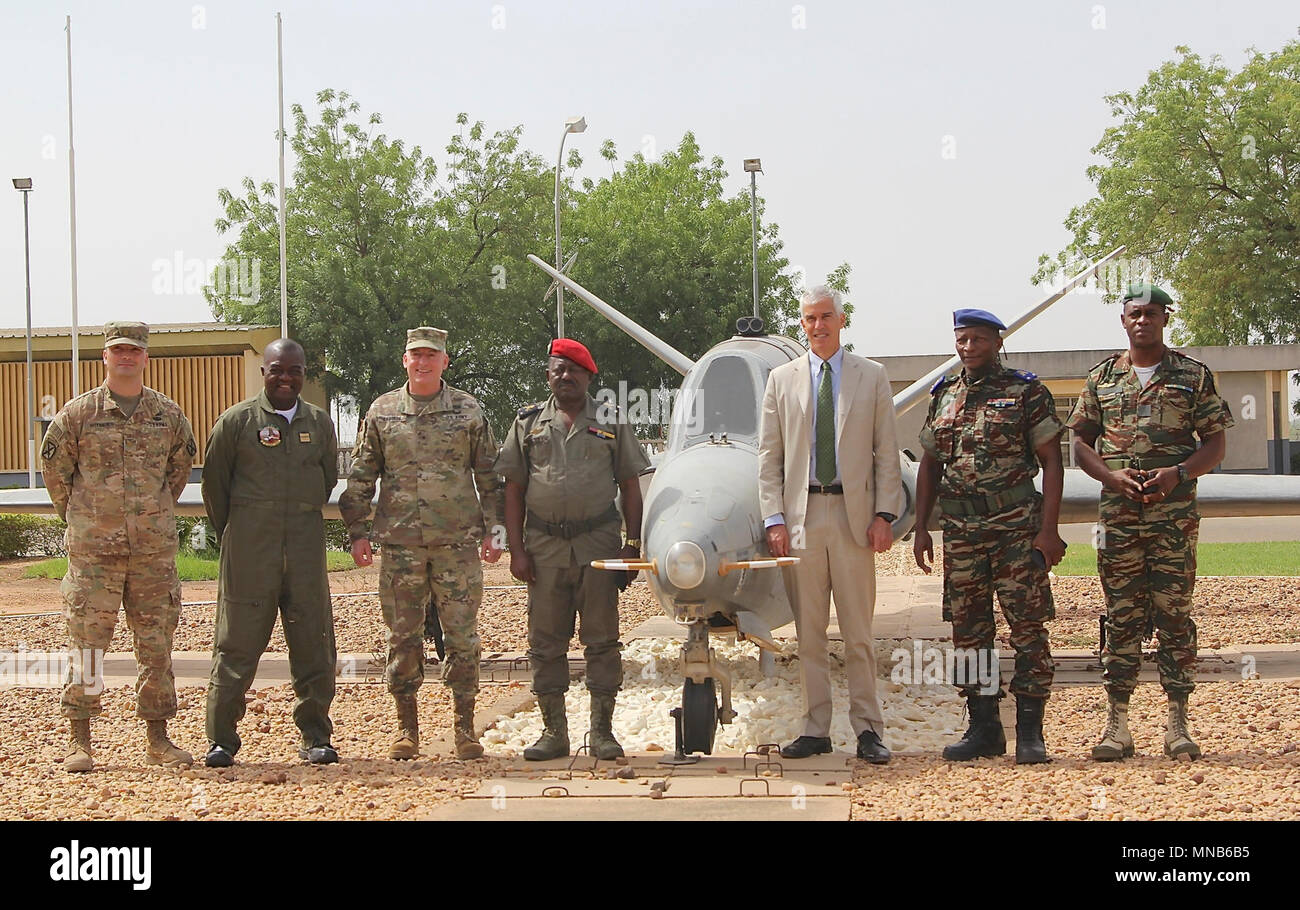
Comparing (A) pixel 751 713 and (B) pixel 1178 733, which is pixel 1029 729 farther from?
(A) pixel 751 713

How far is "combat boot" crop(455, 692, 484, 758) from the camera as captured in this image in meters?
6.63

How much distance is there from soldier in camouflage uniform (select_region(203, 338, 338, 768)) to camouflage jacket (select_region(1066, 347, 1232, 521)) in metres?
4.24

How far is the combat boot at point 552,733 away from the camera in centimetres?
650

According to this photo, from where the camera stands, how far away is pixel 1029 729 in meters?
6.16

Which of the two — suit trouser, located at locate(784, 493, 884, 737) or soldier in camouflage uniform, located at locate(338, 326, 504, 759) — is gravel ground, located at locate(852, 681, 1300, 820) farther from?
soldier in camouflage uniform, located at locate(338, 326, 504, 759)

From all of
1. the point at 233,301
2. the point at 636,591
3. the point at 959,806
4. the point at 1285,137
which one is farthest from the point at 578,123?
the point at 1285,137

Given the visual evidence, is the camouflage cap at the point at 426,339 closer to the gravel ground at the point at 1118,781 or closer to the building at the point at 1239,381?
the gravel ground at the point at 1118,781

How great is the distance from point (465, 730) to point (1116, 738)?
339 cm

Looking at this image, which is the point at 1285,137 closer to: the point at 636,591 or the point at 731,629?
the point at 636,591

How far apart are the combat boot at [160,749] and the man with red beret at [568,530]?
1877mm

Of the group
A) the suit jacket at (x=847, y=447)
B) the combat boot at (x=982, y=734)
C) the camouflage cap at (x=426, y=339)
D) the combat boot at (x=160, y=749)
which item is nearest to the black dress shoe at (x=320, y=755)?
the combat boot at (x=160, y=749)

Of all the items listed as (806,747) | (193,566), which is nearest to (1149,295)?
(806,747)
